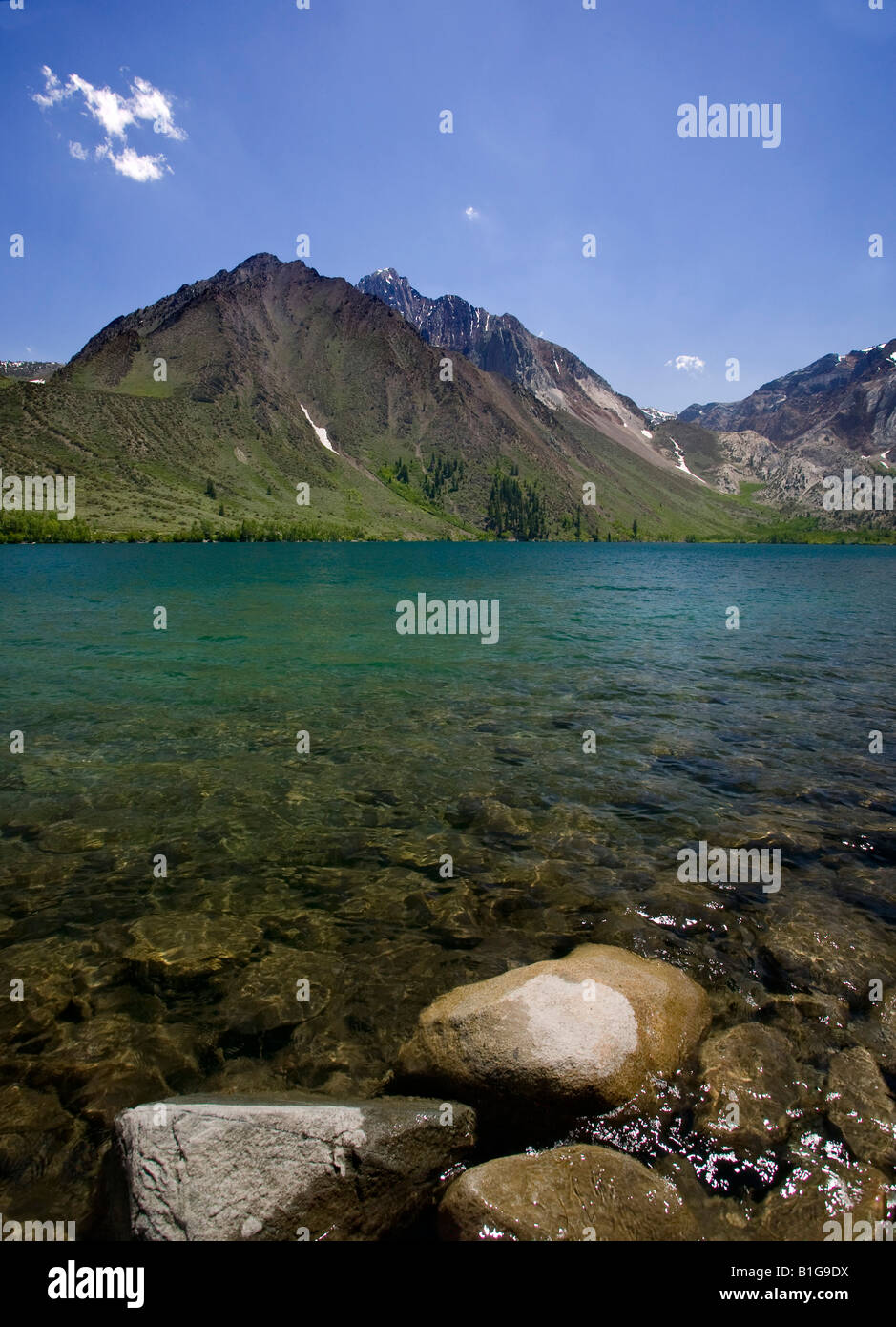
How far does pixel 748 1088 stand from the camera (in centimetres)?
714

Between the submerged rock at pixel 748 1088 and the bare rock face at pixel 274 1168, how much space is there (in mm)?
2952

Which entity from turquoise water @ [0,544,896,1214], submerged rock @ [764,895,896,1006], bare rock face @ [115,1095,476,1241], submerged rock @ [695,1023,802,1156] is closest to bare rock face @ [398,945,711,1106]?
submerged rock @ [695,1023,802,1156]

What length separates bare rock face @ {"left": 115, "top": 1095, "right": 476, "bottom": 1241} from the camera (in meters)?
5.23

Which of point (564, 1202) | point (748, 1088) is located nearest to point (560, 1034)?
point (564, 1202)

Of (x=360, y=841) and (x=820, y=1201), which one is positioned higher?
(x=360, y=841)

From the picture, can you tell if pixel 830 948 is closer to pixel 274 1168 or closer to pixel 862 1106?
pixel 862 1106

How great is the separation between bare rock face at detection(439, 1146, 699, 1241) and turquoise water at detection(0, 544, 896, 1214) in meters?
2.25

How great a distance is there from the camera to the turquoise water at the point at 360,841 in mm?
8180

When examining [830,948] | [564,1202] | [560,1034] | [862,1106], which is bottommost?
[862,1106]

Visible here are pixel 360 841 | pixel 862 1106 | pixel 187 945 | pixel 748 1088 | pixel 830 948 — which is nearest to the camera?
pixel 862 1106

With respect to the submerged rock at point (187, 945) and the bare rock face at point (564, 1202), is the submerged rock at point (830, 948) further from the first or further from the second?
the submerged rock at point (187, 945)

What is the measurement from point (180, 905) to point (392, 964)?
4040 mm

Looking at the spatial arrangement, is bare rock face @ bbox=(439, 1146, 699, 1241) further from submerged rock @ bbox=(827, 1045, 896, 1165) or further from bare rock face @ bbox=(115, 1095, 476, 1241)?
submerged rock @ bbox=(827, 1045, 896, 1165)

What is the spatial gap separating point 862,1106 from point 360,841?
914 cm
